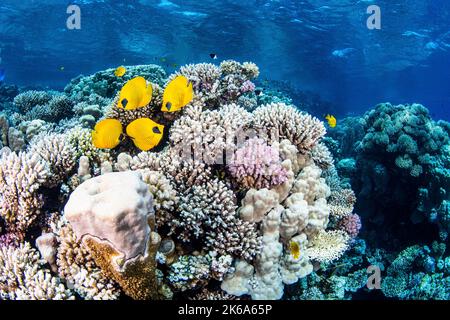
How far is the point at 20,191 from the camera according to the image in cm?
354

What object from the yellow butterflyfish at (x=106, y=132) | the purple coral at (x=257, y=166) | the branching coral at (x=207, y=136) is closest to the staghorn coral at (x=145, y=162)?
the branching coral at (x=207, y=136)

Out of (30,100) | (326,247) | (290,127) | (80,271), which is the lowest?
(326,247)

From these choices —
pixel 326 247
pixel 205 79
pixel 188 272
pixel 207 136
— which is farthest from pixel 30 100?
pixel 326 247

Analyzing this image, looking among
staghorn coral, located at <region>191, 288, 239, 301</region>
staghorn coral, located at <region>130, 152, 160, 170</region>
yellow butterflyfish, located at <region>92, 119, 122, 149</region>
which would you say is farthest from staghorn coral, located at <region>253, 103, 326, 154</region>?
staghorn coral, located at <region>191, 288, 239, 301</region>

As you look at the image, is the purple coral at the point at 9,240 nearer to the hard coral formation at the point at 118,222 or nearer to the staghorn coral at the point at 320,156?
the hard coral formation at the point at 118,222

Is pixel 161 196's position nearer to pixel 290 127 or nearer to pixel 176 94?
pixel 176 94

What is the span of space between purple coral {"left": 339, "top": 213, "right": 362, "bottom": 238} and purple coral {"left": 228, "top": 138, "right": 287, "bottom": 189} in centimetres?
201

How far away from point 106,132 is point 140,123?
0.42 m

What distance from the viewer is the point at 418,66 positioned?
41.1 metres

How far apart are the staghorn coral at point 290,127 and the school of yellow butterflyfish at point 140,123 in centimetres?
146

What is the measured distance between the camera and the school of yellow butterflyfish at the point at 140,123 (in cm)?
315
